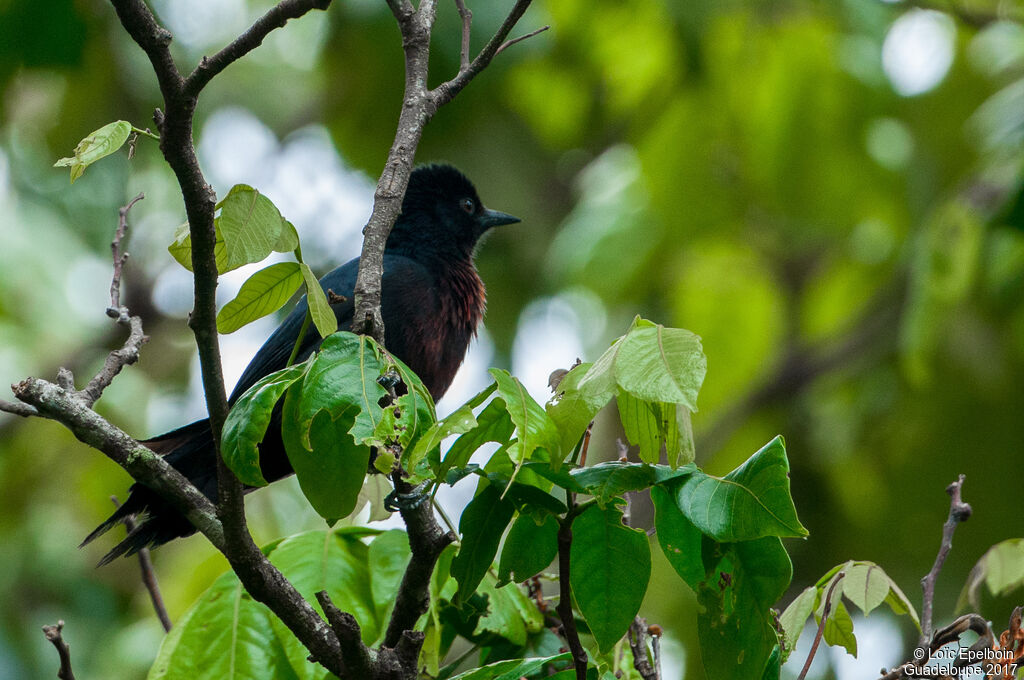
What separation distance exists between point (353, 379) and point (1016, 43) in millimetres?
6358

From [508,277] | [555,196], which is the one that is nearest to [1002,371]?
[508,277]

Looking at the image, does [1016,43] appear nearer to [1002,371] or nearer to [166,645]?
[1002,371]

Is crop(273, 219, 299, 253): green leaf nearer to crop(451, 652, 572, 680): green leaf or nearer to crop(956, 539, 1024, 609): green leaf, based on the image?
crop(451, 652, 572, 680): green leaf

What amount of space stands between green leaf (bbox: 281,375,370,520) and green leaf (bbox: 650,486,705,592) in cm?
50

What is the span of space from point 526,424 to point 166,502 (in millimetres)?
1870

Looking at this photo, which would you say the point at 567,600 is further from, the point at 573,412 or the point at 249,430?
the point at 249,430

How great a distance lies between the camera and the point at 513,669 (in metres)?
1.90

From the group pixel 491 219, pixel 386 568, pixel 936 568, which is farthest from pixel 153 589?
pixel 491 219

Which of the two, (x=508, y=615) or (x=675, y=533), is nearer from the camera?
(x=675, y=533)

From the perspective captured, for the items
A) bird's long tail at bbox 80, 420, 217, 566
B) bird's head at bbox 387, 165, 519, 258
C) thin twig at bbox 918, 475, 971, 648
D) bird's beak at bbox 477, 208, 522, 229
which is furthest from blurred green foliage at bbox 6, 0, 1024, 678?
thin twig at bbox 918, 475, 971, 648

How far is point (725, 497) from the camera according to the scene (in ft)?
5.22

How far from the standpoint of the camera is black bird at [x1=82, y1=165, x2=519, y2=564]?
3141mm

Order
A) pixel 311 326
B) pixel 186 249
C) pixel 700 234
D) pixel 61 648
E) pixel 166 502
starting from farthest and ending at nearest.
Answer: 1. pixel 700 234
2. pixel 311 326
3. pixel 166 502
4. pixel 61 648
5. pixel 186 249

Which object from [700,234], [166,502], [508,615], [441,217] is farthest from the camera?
[700,234]
